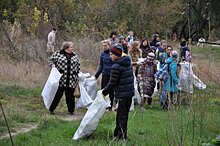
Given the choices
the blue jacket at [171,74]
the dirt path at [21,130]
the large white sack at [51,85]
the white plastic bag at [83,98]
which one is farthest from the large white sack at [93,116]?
the blue jacket at [171,74]

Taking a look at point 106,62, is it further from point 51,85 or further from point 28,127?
point 28,127

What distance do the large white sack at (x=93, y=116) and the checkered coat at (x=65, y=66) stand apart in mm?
2619

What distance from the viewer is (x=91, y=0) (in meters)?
32.3

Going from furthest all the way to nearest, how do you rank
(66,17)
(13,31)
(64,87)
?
(66,17) → (13,31) → (64,87)

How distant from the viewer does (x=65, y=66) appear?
10844 mm

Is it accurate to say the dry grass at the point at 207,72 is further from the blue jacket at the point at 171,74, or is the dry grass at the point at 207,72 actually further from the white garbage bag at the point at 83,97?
the white garbage bag at the point at 83,97

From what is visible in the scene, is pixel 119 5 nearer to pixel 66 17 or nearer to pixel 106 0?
pixel 106 0

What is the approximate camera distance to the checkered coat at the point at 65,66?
1082cm

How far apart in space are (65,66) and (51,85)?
526 millimetres

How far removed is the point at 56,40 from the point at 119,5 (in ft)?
32.7

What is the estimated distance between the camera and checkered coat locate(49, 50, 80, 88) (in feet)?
35.5

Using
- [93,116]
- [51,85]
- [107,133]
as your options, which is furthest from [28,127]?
[93,116]

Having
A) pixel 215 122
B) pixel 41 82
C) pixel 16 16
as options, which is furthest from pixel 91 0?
pixel 215 122

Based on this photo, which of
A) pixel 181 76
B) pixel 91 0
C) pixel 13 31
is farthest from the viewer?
pixel 91 0
